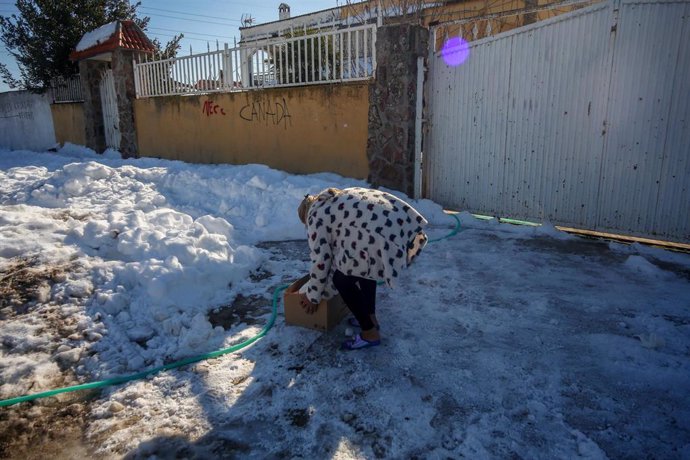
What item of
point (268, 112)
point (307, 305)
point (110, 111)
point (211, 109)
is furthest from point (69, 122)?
point (307, 305)

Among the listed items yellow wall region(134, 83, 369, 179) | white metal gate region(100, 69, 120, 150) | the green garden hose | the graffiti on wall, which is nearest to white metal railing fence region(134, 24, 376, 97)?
yellow wall region(134, 83, 369, 179)

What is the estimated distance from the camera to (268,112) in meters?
8.74

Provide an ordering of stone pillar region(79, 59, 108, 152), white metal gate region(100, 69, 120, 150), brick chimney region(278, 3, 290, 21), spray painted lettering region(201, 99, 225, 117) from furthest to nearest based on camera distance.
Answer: brick chimney region(278, 3, 290, 21), stone pillar region(79, 59, 108, 152), white metal gate region(100, 69, 120, 150), spray painted lettering region(201, 99, 225, 117)

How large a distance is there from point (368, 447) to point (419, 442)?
26cm

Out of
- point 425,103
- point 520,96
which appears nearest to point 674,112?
point 520,96

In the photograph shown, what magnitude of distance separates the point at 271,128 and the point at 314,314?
20.0 feet

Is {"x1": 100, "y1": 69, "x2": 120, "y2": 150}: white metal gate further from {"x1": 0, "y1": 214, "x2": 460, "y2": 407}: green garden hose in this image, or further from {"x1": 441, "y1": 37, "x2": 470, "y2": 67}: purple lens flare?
{"x1": 0, "y1": 214, "x2": 460, "y2": 407}: green garden hose

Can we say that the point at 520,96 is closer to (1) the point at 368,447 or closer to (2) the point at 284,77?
(2) the point at 284,77

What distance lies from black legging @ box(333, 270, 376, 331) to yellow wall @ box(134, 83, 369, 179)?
460cm

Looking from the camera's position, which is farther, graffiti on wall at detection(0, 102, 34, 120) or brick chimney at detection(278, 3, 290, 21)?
brick chimney at detection(278, 3, 290, 21)

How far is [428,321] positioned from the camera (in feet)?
11.8

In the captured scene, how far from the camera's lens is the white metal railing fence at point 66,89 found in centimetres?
1443

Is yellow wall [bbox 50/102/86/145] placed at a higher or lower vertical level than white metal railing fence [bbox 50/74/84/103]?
lower

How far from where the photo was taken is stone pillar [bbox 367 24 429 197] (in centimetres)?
675
